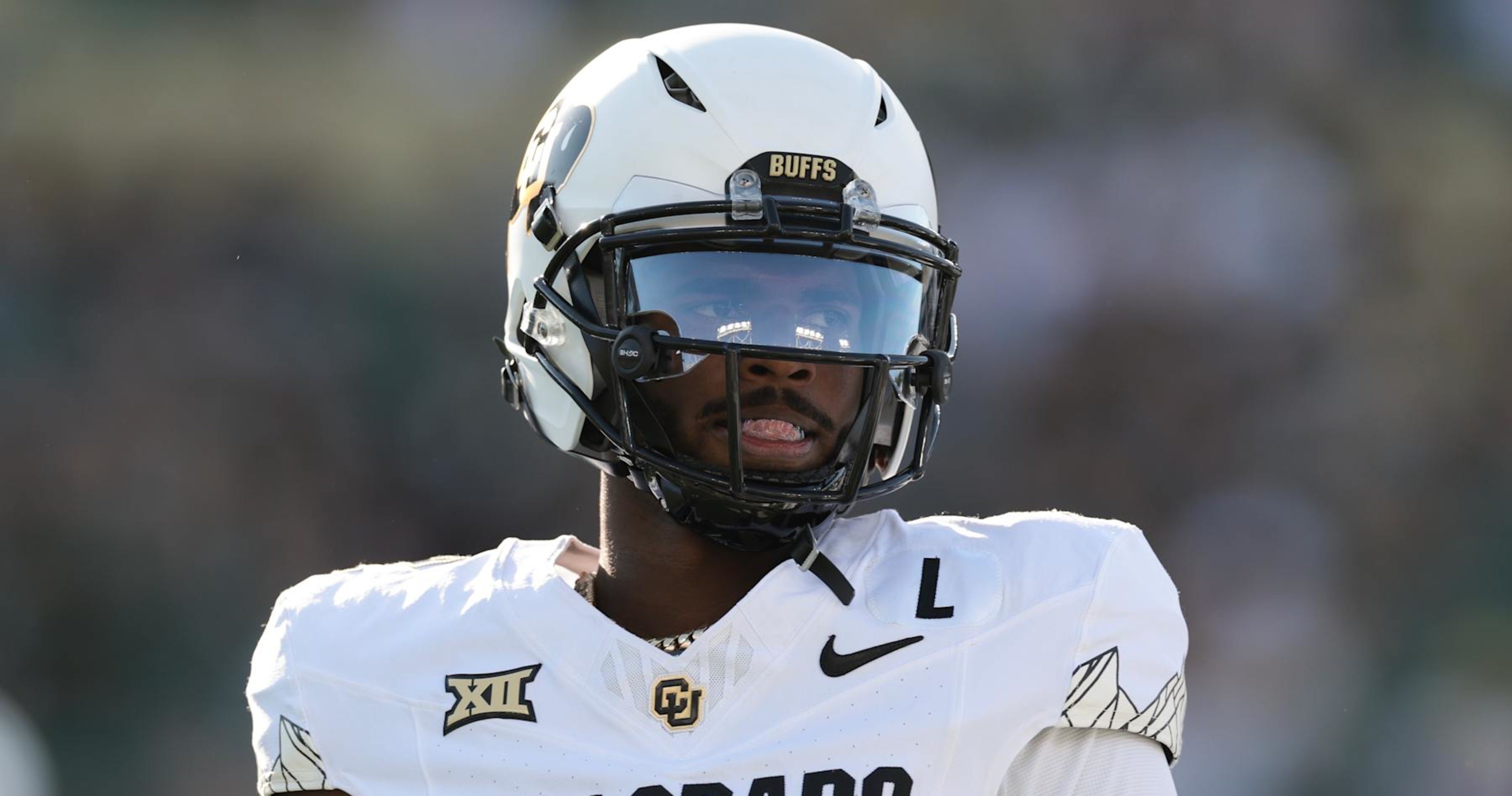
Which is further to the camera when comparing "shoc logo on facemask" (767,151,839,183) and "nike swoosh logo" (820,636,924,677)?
"shoc logo on facemask" (767,151,839,183)

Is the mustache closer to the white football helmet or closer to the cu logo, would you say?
the white football helmet

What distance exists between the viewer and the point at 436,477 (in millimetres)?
3773

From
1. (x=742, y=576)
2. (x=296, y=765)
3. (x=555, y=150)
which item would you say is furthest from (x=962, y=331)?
(x=296, y=765)

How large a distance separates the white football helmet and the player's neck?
4cm

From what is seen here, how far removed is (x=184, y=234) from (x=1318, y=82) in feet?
9.80

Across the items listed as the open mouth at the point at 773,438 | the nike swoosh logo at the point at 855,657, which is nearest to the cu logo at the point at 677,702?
the nike swoosh logo at the point at 855,657

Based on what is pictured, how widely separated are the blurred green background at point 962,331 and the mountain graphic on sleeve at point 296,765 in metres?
2.03

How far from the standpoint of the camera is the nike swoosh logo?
1521 millimetres

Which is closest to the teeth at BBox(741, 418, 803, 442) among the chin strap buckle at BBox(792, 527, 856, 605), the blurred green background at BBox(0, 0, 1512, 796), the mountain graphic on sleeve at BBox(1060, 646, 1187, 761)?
the chin strap buckle at BBox(792, 527, 856, 605)

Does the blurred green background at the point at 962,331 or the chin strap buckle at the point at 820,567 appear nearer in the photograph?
the chin strap buckle at the point at 820,567

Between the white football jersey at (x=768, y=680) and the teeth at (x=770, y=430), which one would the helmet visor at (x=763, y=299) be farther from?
the white football jersey at (x=768, y=680)

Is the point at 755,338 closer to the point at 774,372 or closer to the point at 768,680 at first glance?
the point at 774,372

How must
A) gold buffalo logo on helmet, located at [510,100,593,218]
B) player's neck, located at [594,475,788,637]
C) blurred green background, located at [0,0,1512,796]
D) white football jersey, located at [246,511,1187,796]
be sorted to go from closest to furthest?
white football jersey, located at [246,511,1187,796] → player's neck, located at [594,475,788,637] → gold buffalo logo on helmet, located at [510,100,593,218] → blurred green background, located at [0,0,1512,796]

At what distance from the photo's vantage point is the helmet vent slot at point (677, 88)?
67.3 inches
